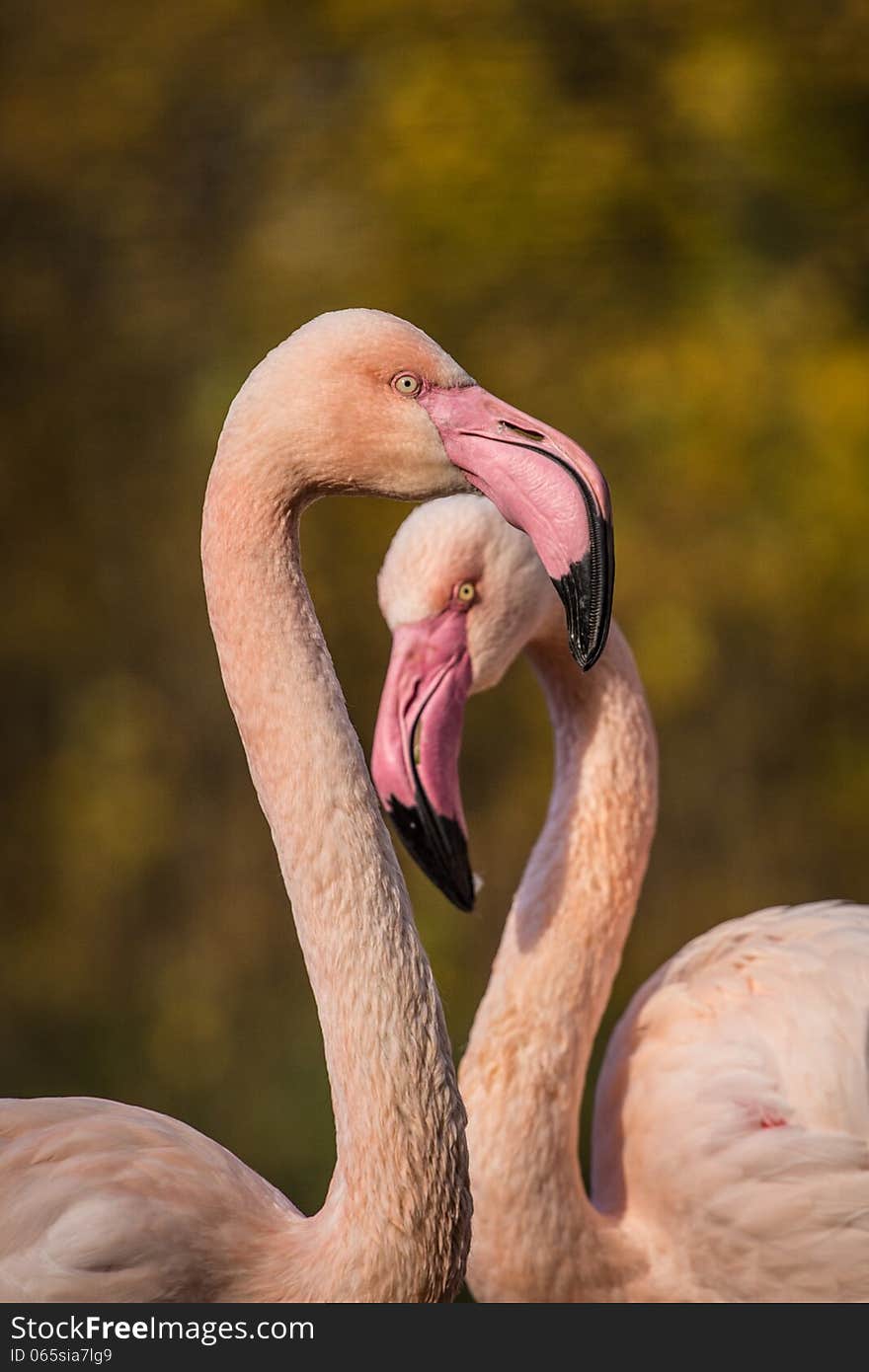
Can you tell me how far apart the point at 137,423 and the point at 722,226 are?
1324 mm

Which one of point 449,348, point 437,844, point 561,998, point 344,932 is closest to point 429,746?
point 437,844

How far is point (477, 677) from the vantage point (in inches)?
60.1

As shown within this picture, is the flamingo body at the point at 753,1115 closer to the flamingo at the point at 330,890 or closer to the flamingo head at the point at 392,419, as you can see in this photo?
Result: the flamingo at the point at 330,890

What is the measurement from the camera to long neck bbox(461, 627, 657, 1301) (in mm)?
1455

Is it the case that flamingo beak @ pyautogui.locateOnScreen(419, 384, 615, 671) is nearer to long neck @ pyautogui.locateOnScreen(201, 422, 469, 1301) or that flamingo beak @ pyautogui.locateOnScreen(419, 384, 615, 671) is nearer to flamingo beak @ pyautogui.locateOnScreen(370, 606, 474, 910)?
long neck @ pyautogui.locateOnScreen(201, 422, 469, 1301)

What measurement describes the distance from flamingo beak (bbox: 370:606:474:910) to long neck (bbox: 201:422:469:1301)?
0.34m

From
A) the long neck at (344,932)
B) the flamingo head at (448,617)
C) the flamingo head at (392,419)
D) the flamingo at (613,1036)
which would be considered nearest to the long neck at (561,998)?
the flamingo at (613,1036)

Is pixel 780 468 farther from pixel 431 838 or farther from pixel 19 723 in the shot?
pixel 431 838

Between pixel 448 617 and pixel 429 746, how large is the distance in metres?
0.15

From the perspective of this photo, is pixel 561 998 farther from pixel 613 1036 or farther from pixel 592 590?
pixel 592 590

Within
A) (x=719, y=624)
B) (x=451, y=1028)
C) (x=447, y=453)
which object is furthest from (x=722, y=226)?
(x=447, y=453)

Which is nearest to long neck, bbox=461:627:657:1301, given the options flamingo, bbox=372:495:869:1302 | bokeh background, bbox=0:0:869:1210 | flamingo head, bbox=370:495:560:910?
flamingo, bbox=372:495:869:1302

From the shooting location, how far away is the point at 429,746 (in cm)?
144

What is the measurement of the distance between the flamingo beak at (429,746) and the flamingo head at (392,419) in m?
0.43
